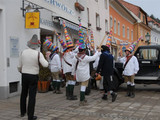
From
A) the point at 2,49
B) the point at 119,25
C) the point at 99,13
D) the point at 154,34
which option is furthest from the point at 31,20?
the point at 154,34

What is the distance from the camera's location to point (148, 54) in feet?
30.9

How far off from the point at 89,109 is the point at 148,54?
4.49 meters

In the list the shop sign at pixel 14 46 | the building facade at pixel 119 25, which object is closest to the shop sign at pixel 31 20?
the shop sign at pixel 14 46

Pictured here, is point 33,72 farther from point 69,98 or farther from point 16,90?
point 16,90

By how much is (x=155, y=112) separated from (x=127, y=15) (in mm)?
24766

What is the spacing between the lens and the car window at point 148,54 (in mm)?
9153

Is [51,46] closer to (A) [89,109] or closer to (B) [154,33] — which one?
(A) [89,109]

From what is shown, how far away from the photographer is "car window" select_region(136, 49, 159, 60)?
9.15 meters

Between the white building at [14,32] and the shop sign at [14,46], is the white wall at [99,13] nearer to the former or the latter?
the white building at [14,32]

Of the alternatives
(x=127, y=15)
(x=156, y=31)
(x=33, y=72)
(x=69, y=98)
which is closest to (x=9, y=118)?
(x=33, y=72)

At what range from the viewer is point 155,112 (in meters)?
5.74

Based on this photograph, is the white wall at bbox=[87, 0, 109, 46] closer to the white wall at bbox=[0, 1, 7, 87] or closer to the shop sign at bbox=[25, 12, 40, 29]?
the shop sign at bbox=[25, 12, 40, 29]

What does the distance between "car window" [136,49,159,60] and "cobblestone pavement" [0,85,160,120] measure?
7.46ft

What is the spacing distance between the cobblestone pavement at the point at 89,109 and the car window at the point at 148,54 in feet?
7.46
